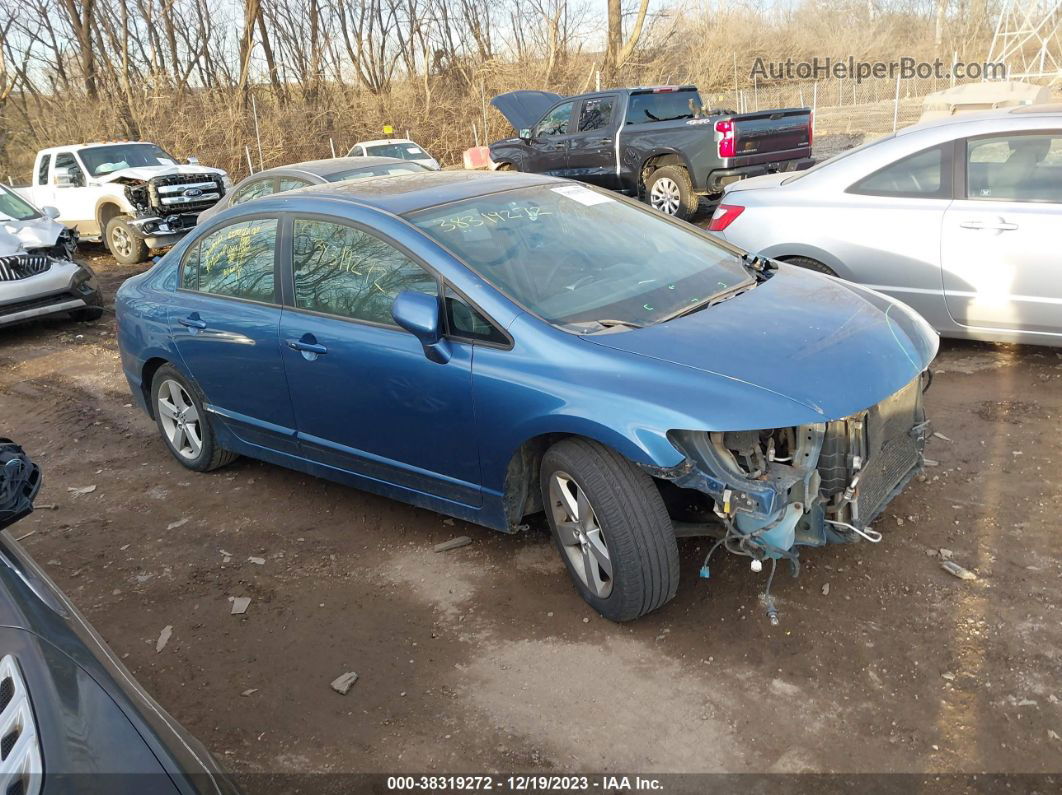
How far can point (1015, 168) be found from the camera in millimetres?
5379

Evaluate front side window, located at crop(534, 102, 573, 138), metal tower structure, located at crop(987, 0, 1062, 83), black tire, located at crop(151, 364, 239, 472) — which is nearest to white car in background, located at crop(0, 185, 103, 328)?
black tire, located at crop(151, 364, 239, 472)

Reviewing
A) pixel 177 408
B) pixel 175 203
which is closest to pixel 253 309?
pixel 177 408

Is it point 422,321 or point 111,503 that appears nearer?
point 422,321

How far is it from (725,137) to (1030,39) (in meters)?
22.7

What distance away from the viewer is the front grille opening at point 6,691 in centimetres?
167

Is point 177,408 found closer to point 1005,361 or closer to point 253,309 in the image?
point 253,309

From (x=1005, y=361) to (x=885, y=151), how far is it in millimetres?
1608

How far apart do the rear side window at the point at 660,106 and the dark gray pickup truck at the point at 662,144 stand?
0.01m

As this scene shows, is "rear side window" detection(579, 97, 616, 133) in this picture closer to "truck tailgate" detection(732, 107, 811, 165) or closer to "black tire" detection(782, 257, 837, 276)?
"truck tailgate" detection(732, 107, 811, 165)

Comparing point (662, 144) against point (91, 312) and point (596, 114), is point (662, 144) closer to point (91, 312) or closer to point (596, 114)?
point (596, 114)

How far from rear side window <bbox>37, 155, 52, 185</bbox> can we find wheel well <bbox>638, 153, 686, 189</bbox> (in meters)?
10.2

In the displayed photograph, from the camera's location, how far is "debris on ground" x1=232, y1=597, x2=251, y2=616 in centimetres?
388

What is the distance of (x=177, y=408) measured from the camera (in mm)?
5328
